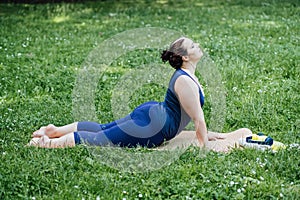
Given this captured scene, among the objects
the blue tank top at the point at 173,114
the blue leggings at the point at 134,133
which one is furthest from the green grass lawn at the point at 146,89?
the blue tank top at the point at 173,114

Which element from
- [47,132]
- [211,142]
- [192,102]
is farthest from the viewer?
[47,132]

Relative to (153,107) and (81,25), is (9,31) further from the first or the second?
(153,107)

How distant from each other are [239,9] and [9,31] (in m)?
4.82

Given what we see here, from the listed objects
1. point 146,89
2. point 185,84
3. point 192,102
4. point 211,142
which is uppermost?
point 185,84

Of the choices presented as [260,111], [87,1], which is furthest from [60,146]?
[87,1]

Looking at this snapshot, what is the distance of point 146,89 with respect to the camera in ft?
22.0

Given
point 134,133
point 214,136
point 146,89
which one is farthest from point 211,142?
point 146,89

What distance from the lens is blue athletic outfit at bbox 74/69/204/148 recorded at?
494cm

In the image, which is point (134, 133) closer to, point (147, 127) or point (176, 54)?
point (147, 127)

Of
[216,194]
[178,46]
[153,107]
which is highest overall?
[178,46]

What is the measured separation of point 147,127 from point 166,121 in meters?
0.18

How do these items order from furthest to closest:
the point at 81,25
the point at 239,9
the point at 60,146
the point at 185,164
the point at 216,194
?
1. the point at 239,9
2. the point at 81,25
3. the point at 60,146
4. the point at 185,164
5. the point at 216,194

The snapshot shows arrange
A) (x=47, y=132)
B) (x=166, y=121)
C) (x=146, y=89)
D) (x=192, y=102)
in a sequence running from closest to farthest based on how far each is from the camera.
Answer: (x=192, y=102), (x=166, y=121), (x=47, y=132), (x=146, y=89)

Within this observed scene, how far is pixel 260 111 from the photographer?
587 cm
